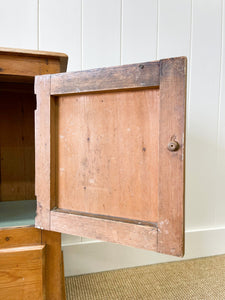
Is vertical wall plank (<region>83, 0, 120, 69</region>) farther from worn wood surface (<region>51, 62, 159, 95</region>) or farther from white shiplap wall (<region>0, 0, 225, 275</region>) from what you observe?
worn wood surface (<region>51, 62, 159, 95</region>)

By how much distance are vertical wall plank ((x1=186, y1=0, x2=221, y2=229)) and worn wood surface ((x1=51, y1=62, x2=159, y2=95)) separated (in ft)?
2.49

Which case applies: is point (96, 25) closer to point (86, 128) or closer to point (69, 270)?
point (86, 128)

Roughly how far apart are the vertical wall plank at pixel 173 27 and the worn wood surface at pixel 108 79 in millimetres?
695

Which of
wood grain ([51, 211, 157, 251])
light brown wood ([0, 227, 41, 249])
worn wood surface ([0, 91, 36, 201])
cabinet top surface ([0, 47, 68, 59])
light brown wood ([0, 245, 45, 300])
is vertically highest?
cabinet top surface ([0, 47, 68, 59])

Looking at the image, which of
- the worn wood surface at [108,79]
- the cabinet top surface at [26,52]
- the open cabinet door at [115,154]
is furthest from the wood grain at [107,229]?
the cabinet top surface at [26,52]

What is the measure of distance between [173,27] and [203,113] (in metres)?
0.47

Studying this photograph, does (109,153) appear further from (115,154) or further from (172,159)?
(172,159)

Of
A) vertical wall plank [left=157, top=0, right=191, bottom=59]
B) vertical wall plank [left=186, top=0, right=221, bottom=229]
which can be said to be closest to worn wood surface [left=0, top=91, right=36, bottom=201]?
vertical wall plank [left=157, top=0, right=191, bottom=59]

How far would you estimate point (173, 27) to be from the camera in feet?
3.76

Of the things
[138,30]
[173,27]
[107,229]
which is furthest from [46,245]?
[173,27]

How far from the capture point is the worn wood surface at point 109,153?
0.54 meters

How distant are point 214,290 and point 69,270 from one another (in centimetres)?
66

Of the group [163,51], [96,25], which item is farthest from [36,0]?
[163,51]

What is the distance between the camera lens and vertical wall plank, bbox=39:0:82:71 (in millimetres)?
1016
